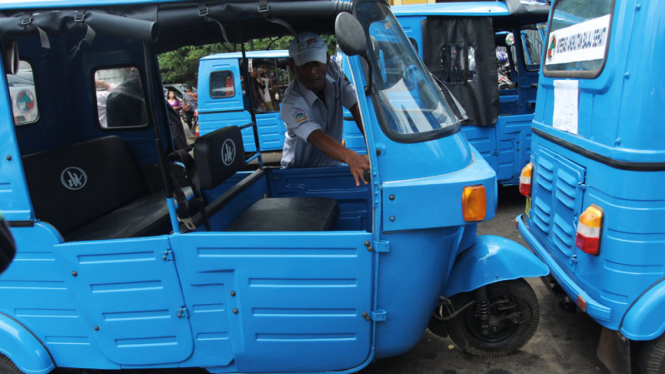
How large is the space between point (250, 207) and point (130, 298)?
980 millimetres

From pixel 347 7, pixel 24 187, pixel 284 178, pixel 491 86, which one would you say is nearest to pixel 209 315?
pixel 24 187

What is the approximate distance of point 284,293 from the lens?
2.26 m

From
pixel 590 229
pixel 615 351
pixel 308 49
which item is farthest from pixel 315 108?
pixel 615 351

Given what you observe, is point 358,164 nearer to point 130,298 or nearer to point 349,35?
point 349,35

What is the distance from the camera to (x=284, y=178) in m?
3.46

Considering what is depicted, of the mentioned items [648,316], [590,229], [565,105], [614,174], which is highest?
[565,105]

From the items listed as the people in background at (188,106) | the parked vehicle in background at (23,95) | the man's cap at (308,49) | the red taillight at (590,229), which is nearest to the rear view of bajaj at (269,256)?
the man's cap at (308,49)

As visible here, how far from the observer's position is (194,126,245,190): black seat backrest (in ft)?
8.45

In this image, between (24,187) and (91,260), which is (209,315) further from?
(24,187)

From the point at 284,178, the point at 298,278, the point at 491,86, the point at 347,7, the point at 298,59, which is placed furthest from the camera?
the point at 491,86

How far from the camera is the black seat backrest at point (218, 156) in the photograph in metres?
2.57

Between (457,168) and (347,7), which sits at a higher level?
(347,7)

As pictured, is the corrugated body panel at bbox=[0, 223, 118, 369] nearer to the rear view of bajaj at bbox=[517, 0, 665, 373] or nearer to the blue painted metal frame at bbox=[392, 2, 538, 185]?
the rear view of bajaj at bbox=[517, 0, 665, 373]

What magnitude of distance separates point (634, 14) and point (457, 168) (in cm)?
104
